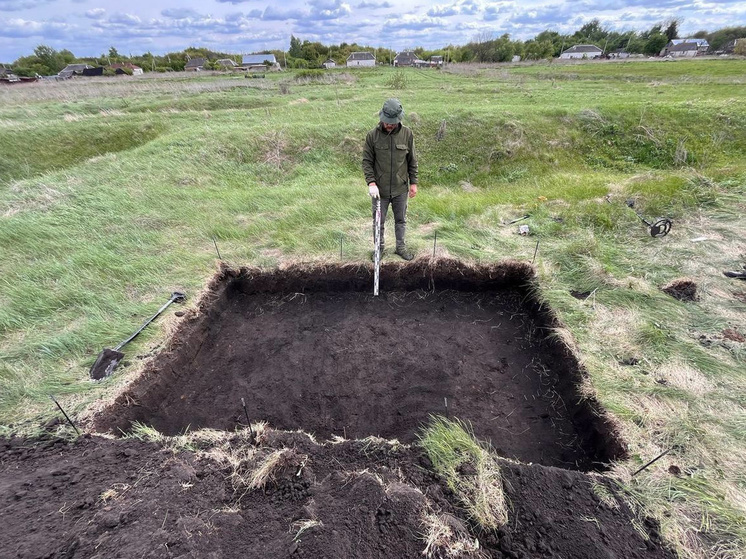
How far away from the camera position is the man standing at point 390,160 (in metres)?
4.34

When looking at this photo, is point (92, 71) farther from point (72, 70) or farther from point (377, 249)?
point (377, 249)

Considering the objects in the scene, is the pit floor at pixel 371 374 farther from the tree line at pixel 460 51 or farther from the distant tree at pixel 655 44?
the distant tree at pixel 655 44

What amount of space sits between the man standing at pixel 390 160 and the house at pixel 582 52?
214 ft

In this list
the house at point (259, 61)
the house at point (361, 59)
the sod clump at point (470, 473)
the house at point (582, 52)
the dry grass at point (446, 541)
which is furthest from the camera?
the house at point (361, 59)

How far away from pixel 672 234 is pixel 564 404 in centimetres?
414

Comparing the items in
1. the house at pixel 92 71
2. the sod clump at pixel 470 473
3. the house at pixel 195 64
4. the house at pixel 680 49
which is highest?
the house at pixel 680 49

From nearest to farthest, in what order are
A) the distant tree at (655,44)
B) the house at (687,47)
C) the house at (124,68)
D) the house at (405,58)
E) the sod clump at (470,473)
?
1. the sod clump at (470,473)
2. the house at (124,68)
3. the distant tree at (655,44)
4. the house at (687,47)
5. the house at (405,58)

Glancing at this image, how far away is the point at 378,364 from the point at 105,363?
2.81 meters

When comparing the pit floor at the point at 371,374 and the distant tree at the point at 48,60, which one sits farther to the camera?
the distant tree at the point at 48,60

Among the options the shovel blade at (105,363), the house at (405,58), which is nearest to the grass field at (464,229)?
the shovel blade at (105,363)

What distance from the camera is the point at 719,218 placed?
6195mm

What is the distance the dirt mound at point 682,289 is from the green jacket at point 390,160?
3576mm

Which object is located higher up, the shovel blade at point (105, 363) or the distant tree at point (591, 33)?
the distant tree at point (591, 33)

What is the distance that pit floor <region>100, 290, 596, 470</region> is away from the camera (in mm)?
3541
